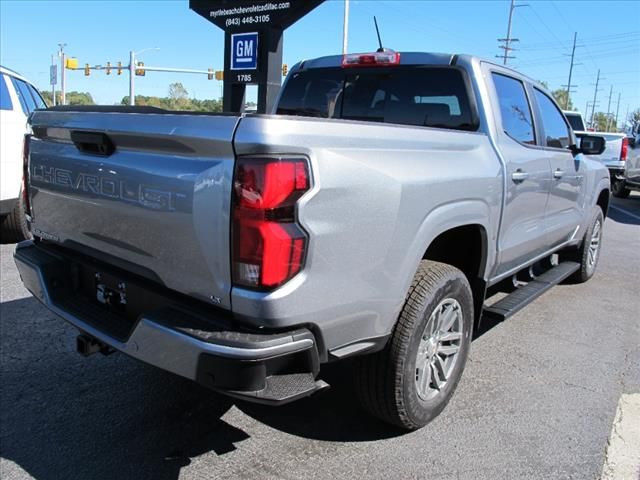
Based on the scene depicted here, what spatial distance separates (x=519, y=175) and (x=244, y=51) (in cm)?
734

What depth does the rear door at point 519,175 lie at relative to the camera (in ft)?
11.9

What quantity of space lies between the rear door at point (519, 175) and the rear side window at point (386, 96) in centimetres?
27

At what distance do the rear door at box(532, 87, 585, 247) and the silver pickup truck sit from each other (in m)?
0.80

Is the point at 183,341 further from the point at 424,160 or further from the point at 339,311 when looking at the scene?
the point at 424,160

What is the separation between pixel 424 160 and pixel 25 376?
2.71 m

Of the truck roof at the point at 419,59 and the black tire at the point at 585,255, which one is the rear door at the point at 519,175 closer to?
the truck roof at the point at 419,59

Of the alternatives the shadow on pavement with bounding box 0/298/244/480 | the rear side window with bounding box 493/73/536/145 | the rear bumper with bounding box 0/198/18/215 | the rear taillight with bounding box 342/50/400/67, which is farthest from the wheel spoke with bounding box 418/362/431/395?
the rear bumper with bounding box 0/198/18/215

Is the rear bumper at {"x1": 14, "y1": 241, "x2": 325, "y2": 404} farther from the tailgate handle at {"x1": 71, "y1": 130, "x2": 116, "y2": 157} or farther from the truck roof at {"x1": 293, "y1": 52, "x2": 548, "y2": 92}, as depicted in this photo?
the truck roof at {"x1": 293, "y1": 52, "x2": 548, "y2": 92}

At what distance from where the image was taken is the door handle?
360 cm

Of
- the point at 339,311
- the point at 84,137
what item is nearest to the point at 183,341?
the point at 339,311

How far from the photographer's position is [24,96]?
22.3ft

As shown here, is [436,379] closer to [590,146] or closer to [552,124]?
[552,124]

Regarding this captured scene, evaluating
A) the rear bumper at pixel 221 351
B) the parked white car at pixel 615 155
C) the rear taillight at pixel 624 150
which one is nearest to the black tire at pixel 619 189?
the parked white car at pixel 615 155

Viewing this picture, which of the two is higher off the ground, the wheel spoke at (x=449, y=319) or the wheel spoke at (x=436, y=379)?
the wheel spoke at (x=449, y=319)
